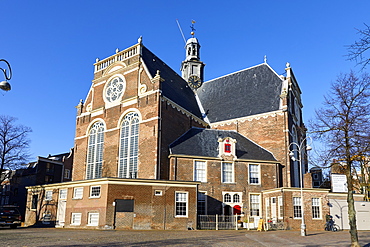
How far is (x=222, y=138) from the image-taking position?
108 feet

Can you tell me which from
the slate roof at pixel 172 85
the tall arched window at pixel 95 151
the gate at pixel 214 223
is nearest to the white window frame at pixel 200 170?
the gate at pixel 214 223

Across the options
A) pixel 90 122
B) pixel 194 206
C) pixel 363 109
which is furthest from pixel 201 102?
pixel 363 109

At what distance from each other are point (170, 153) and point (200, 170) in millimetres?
3220

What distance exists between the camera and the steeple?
4631 centimetres

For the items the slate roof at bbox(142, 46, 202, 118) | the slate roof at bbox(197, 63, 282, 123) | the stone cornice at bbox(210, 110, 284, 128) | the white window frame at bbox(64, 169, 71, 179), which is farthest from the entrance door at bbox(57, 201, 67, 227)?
the white window frame at bbox(64, 169, 71, 179)

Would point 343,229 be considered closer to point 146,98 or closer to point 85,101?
point 146,98

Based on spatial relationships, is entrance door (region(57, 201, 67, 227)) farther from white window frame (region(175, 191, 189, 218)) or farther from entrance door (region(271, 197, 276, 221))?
entrance door (region(271, 197, 276, 221))

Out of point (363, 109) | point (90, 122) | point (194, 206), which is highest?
point (90, 122)

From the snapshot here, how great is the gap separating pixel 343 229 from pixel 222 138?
13173 mm

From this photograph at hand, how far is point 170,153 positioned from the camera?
30.9 m

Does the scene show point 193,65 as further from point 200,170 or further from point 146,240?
point 146,240

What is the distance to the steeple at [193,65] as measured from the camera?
46312 mm

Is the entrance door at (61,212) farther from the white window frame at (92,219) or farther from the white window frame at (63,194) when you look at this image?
the white window frame at (92,219)

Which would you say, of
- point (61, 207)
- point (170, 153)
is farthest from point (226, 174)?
point (61, 207)
